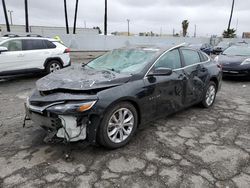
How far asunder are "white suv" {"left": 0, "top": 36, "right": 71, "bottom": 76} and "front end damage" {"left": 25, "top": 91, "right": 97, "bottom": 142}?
554 centimetres

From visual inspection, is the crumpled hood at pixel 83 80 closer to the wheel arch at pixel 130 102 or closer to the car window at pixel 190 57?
the wheel arch at pixel 130 102

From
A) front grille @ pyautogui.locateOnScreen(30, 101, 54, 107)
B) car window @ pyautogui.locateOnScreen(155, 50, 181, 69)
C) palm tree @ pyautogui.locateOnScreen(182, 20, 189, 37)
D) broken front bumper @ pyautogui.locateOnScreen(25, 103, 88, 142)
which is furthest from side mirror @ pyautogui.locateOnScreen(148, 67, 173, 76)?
palm tree @ pyautogui.locateOnScreen(182, 20, 189, 37)

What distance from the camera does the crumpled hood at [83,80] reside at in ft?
10.7

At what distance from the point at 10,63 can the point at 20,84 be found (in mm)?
782

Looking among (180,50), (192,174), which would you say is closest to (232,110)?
(180,50)

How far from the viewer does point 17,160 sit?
3.23 m

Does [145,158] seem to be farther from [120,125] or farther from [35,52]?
[35,52]

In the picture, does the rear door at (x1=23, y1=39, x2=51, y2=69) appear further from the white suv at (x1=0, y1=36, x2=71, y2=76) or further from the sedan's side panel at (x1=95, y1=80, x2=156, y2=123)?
the sedan's side panel at (x1=95, y1=80, x2=156, y2=123)

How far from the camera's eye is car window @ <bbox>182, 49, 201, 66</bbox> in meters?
4.79

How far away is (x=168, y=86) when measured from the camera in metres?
4.16

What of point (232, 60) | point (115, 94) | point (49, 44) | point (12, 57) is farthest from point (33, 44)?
point (232, 60)

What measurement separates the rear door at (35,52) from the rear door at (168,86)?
5785 mm

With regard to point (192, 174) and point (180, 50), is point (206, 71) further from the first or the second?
point (192, 174)

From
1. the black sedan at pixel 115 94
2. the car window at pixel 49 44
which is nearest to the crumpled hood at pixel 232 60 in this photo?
the black sedan at pixel 115 94
